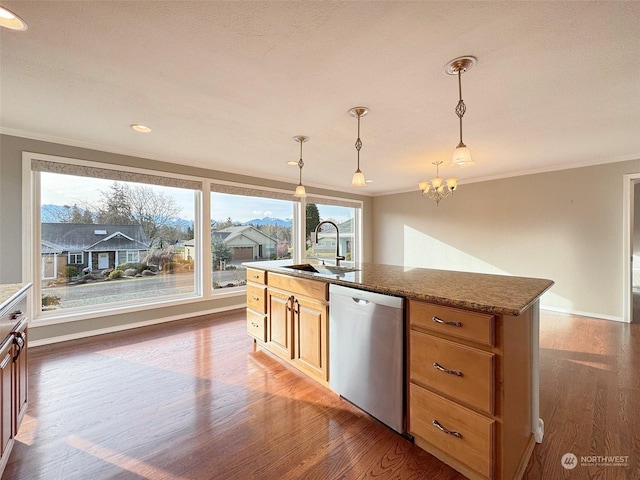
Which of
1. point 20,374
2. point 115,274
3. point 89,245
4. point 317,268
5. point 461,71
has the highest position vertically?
point 461,71

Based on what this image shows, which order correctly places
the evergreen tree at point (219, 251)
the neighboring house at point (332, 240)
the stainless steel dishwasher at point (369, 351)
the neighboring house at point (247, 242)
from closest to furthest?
the stainless steel dishwasher at point (369, 351)
the evergreen tree at point (219, 251)
the neighboring house at point (247, 242)
the neighboring house at point (332, 240)

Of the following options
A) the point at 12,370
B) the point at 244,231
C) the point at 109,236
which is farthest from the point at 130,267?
the point at 12,370

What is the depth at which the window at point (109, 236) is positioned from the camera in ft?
10.3

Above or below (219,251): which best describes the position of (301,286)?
below

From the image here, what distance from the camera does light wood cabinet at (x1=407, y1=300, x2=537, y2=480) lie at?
122 centimetres

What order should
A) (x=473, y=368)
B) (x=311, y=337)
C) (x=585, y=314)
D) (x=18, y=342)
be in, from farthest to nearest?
(x=585, y=314) < (x=311, y=337) < (x=18, y=342) < (x=473, y=368)

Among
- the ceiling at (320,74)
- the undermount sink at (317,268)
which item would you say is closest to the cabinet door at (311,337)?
the undermount sink at (317,268)

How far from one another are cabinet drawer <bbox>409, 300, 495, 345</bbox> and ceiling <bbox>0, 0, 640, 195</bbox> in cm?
149

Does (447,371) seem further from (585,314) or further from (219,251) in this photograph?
(585,314)

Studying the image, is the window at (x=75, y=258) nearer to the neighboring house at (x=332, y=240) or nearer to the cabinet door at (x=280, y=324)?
the cabinet door at (x=280, y=324)

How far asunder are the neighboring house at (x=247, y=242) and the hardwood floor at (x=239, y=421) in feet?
6.61

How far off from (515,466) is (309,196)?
4.84 m

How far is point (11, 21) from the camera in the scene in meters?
1.41

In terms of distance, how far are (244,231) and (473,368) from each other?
13.6 feet
